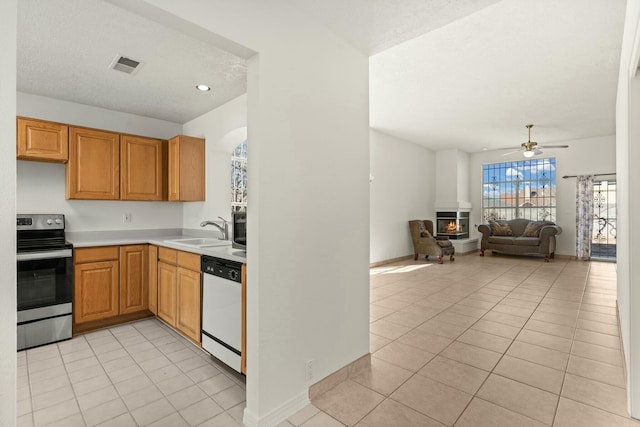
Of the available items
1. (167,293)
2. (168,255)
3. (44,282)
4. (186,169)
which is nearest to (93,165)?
(186,169)

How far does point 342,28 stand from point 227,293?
197cm

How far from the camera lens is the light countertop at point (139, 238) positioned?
2.83m

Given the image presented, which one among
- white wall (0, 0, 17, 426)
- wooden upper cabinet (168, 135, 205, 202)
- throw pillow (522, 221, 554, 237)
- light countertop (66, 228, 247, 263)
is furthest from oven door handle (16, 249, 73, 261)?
throw pillow (522, 221, 554, 237)

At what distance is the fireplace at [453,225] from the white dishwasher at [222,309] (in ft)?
24.4

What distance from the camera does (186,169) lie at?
153 inches

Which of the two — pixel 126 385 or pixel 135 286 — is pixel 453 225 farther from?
pixel 126 385

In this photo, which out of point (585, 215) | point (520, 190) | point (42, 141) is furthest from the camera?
point (520, 190)

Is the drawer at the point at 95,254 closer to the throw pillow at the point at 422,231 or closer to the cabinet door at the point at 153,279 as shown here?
the cabinet door at the point at 153,279

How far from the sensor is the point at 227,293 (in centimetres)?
230

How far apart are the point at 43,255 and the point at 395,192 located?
6.34m

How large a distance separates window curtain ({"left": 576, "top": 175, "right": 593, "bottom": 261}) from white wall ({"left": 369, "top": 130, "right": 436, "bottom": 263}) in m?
3.33

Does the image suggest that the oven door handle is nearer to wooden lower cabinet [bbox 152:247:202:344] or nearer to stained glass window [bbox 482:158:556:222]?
wooden lower cabinet [bbox 152:247:202:344]

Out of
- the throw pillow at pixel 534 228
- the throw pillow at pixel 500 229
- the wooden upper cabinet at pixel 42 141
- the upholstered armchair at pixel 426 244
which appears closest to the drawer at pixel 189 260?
the wooden upper cabinet at pixel 42 141

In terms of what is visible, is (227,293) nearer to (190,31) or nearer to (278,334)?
(278,334)
